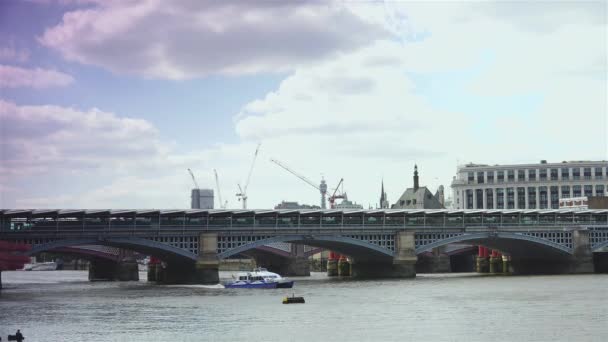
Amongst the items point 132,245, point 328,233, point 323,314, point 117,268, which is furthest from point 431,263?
point 323,314

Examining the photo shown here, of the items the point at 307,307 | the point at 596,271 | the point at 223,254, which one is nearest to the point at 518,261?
the point at 596,271

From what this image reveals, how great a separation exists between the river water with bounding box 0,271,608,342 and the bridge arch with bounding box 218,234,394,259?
37.7 feet

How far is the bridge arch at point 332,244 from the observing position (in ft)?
444

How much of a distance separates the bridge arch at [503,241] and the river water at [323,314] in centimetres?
2597

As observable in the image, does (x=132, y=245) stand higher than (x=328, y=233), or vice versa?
(x=328, y=233)

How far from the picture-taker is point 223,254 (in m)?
134

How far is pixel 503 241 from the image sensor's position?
532 ft

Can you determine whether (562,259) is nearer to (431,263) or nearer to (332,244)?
(431,263)

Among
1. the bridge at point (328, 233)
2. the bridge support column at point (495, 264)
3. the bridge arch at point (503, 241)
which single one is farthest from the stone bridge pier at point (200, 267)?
the bridge support column at point (495, 264)

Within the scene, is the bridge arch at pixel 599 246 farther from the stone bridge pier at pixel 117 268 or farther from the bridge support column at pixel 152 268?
the stone bridge pier at pixel 117 268

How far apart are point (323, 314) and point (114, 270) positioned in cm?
10440

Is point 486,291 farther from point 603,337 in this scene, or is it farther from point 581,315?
point 603,337

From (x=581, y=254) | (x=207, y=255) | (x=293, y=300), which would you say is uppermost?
(x=581, y=254)

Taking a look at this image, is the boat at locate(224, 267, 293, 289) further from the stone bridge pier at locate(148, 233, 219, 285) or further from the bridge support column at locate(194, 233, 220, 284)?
the stone bridge pier at locate(148, 233, 219, 285)
